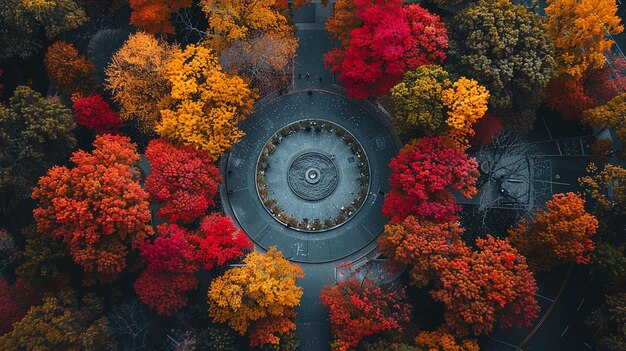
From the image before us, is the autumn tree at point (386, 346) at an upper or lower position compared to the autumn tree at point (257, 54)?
lower

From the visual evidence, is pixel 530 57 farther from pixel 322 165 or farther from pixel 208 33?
pixel 208 33

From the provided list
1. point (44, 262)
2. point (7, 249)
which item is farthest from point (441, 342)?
point (7, 249)

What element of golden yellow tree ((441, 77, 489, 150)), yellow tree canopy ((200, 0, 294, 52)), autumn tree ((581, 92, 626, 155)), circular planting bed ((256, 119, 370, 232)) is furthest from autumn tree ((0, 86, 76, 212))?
autumn tree ((581, 92, 626, 155))

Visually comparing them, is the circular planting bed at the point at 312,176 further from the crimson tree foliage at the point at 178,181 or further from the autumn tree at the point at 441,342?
the autumn tree at the point at 441,342

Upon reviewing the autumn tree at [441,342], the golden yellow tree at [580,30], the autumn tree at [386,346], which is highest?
the golden yellow tree at [580,30]

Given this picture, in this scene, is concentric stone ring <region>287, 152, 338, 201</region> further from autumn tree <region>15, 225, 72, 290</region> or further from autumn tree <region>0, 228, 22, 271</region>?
autumn tree <region>0, 228, 22, 271</region>

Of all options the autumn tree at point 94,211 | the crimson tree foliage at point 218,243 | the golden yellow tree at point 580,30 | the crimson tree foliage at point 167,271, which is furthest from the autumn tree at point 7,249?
the golden yellow tree at point 580,30

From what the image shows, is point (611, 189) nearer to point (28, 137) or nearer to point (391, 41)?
point (391, 41)
